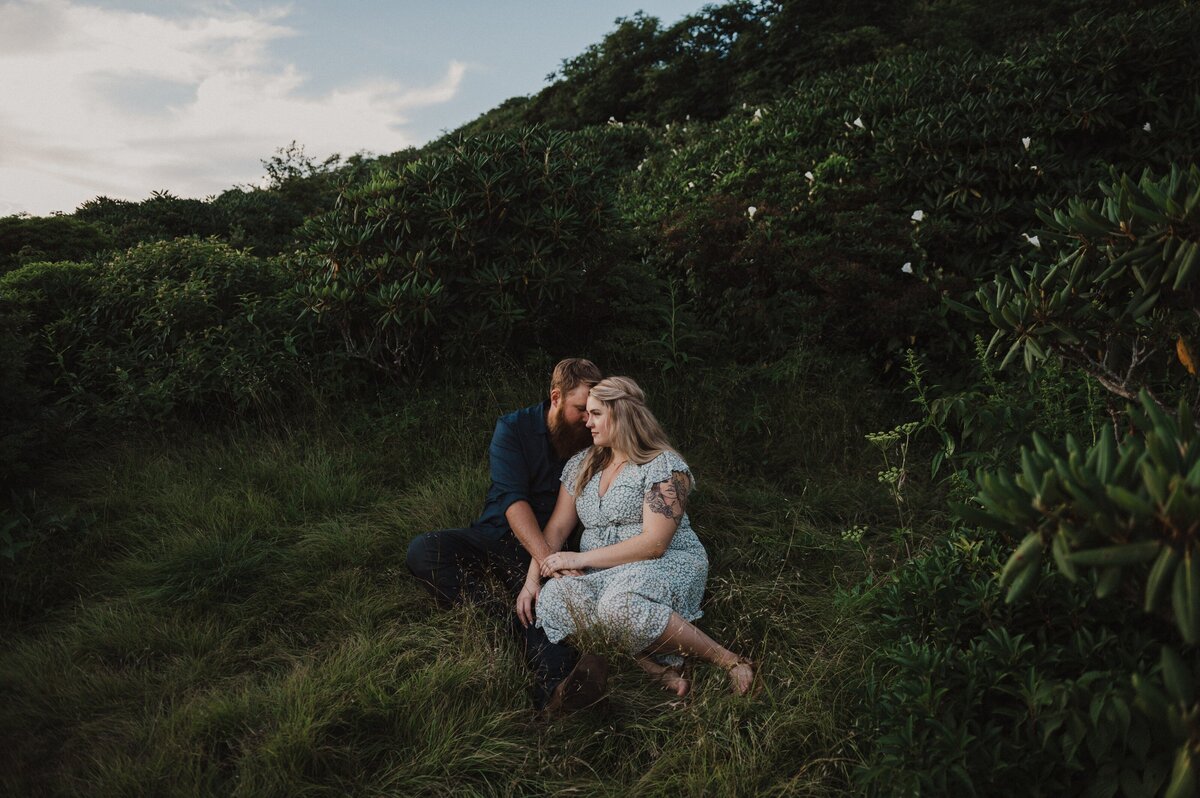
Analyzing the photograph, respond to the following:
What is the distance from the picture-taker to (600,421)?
12.4 ft

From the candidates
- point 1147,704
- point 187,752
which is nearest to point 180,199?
point 187,752

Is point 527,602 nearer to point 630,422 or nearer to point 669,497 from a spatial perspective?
point 669,497

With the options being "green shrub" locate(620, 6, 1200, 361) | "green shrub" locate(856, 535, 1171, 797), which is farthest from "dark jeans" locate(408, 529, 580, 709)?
"green shrub" locate(620, 6, 1200, 361)

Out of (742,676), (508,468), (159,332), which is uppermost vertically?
(159,332)

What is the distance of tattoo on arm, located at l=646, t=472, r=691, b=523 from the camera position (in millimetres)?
3594

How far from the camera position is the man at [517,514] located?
12.5 ft

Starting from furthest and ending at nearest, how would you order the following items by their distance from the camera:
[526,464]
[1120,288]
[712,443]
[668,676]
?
[712,443] → [526,464] → [668,676] → [1120,288]

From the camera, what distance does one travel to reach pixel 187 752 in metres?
2.69

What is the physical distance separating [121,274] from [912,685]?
627cm

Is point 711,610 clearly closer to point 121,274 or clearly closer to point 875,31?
point 121,274

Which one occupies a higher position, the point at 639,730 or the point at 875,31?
the point at 875,31

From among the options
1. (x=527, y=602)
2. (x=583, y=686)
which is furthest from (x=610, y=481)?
(x=583, y=686)

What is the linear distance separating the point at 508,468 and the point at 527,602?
75 cm

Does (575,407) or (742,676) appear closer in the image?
(742,676)
